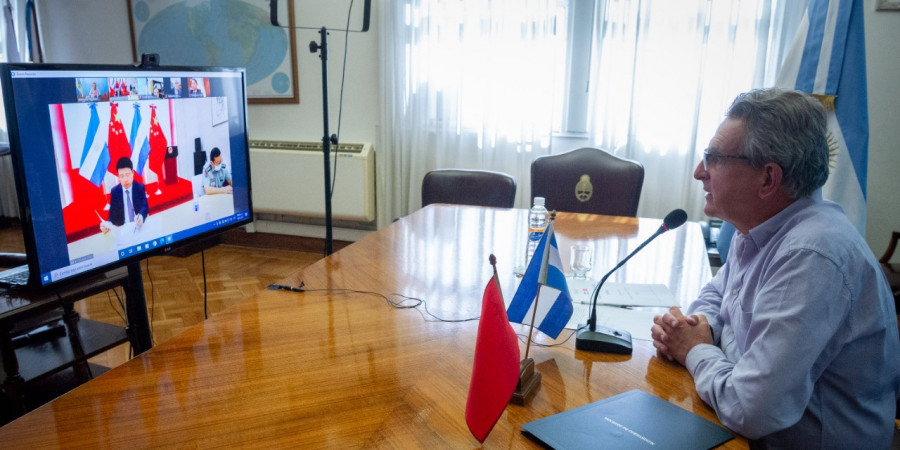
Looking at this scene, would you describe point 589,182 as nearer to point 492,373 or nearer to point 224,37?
point 492,373

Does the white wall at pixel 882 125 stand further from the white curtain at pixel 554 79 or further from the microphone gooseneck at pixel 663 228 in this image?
the microphone gooseneck at pixel 663 228

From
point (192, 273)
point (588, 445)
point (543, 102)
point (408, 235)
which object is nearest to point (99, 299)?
point (192, 273)

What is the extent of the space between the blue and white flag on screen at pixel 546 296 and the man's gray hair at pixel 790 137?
432mm

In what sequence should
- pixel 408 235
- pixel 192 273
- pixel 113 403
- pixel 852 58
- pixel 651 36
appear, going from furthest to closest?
pixel 192 273, pixel 651 36, pixel 852 58, pixel 408 235, pixel 113 403

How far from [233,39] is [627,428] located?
4.17 meters

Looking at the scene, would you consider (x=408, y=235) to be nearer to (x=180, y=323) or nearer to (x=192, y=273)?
(x=180, y=323)

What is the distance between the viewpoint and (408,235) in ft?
6.95

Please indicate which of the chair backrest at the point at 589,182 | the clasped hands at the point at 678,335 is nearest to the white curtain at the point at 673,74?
the chair backrest at the point at 589,182

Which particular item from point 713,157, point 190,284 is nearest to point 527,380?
point 713,157

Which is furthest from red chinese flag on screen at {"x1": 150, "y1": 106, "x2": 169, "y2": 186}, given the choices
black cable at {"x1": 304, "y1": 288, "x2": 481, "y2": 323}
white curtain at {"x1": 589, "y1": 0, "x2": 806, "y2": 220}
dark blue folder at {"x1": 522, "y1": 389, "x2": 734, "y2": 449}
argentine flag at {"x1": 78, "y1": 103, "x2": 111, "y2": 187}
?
white curtain at {"x1": 589, "y1": 0, "x2": 806, "y2": 220}

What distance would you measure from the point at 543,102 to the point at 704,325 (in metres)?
2.67

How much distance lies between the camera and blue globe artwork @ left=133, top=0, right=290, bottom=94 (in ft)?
13.7

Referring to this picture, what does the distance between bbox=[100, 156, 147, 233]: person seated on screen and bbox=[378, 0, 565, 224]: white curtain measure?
2.69 meters

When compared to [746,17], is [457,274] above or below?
below
